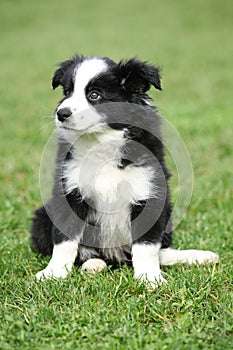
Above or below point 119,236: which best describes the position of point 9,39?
above

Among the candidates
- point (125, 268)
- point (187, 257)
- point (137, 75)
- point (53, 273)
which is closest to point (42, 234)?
point (53, 273)

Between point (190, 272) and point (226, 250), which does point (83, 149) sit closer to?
point (190, 272)

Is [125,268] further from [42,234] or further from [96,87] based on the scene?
Answer: [96,87]

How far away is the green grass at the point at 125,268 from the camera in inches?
106

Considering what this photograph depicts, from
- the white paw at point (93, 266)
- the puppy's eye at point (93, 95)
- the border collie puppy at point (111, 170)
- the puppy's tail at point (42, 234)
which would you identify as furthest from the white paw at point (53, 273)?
the puppy's eye at point (93, 95)

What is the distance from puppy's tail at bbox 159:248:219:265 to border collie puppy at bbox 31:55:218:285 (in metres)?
0.30

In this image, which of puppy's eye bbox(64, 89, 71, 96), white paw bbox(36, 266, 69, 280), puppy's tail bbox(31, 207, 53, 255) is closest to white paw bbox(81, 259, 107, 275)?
white paw bbox(36, 266, 69, 280)

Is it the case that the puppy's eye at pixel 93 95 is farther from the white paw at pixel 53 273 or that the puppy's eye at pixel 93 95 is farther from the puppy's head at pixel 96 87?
the white paw at pixel 53 273

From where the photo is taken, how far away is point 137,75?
133 inches

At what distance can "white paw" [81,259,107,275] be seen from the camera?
3441 millimetres

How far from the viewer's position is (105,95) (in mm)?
3291

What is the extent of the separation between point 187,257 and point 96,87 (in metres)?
1.34

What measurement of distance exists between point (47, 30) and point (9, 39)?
80.0 inches

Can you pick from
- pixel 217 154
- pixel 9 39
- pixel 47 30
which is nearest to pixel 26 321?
pixel 217 154
